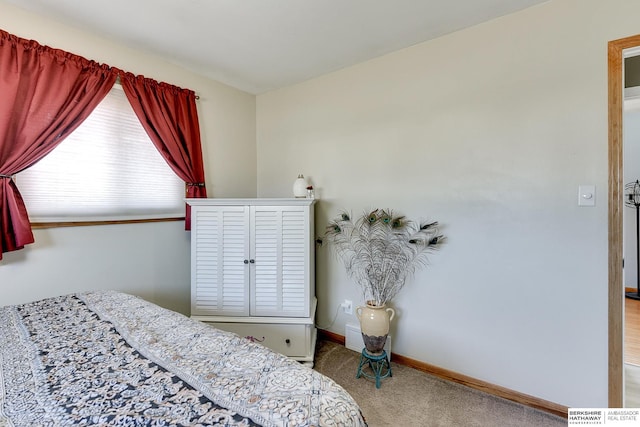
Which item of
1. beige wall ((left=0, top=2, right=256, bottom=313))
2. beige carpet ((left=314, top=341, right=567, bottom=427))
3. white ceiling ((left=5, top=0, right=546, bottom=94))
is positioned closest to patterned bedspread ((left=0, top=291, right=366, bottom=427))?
beige wall ((left=0, top=2, right=256, bottom=313))

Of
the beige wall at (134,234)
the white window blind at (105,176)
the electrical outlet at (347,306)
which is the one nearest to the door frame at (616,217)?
the electrical outlet at (347,306)

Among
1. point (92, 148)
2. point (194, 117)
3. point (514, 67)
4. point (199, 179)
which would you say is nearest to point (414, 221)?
point (514, 67)

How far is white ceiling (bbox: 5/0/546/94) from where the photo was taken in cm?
171

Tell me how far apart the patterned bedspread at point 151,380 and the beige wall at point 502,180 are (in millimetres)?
1544

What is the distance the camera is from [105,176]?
206 centimetres

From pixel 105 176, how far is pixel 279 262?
1.40 meters

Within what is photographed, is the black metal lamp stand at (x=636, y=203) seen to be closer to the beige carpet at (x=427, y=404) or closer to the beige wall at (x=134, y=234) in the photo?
the beige carpet at (x=427, y=404)

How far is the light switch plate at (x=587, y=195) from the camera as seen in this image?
1604 mm

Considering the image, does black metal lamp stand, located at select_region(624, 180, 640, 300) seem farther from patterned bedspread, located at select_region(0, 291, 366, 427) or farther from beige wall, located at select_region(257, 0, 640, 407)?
patterned bedspread, located at select_region(0, 291, 366, 427)

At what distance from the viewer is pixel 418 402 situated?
6.01ft

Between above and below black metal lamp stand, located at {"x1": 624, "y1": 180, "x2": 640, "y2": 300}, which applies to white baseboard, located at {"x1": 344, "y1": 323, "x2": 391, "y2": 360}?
below

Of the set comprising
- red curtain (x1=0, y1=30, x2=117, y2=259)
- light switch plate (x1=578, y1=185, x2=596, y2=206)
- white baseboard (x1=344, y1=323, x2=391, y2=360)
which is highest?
red curtain (x1=0, y1=30, x2=117, y2=259)

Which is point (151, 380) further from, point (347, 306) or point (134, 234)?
point (347, 306)

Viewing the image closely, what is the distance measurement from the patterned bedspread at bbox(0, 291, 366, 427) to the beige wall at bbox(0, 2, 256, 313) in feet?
2.07
